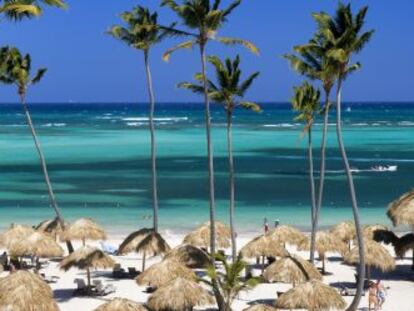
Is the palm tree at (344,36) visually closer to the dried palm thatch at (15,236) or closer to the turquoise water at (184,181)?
the turquoise water at (184,181)

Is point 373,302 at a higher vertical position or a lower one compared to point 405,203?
lower

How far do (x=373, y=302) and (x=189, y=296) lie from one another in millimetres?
5775

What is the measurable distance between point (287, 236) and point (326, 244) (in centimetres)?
140

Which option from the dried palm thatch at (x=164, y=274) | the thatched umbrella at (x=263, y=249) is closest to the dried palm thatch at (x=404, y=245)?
the thatched umbrella at (x=263, y=249)

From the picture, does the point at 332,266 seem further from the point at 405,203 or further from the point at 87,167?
the point at 87,167

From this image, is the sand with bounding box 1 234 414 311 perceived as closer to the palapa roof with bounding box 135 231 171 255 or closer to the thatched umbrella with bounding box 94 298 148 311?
the palapa roof with bounding box 135 231 171 255

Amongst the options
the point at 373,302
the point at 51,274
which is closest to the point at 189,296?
the point at 373,302

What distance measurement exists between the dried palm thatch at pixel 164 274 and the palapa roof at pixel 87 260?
1811mm

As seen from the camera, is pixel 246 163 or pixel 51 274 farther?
pixel 246 163

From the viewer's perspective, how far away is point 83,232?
25.6m

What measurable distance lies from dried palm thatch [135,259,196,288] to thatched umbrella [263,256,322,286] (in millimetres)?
2430

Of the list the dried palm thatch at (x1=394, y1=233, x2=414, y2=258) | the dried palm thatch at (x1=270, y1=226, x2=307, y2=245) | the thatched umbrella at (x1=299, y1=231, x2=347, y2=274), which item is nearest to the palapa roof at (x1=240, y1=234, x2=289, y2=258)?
the dried palm thatch at (x1=270, y1=226, x2=307, y2=245)

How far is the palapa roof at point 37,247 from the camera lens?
23.8 m

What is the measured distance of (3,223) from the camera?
37.1m
